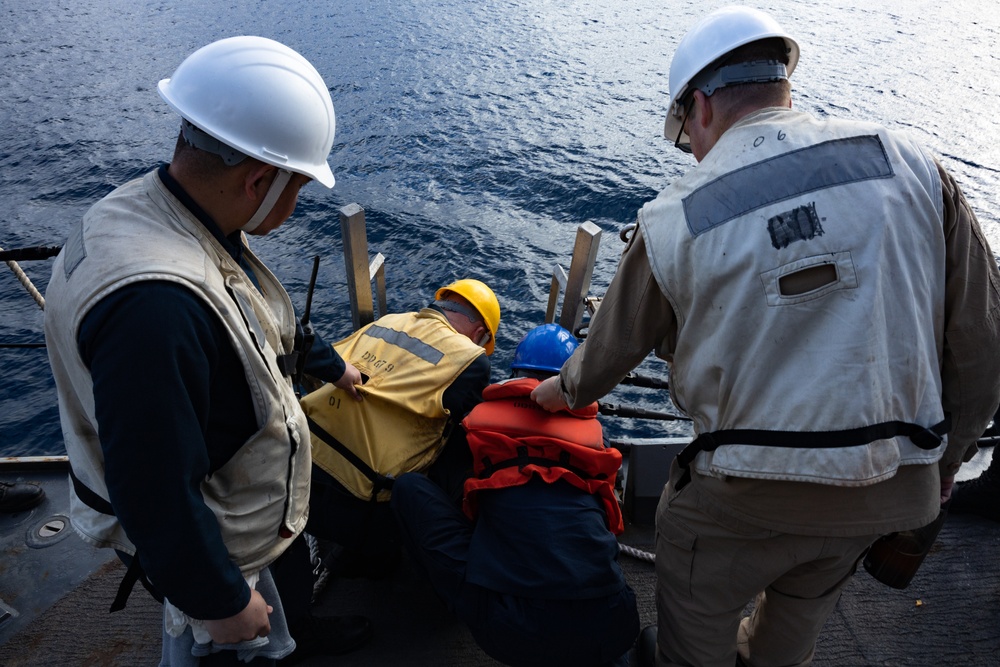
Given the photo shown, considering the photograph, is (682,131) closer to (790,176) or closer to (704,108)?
(704,108)

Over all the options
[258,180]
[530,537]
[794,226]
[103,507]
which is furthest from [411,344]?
[794,226]

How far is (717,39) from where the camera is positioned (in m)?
2.10

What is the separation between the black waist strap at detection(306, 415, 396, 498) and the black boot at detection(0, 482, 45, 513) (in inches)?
77.3

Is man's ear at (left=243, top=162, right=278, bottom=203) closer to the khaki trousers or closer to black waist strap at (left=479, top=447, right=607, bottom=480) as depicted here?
black waist strap at (left=479, top=447, right=607, bottom=480)

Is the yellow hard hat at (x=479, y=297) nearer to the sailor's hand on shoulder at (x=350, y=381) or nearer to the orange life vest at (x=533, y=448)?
the sailor's hand on shoulder at (x=350, y=381)

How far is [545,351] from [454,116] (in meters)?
13.0

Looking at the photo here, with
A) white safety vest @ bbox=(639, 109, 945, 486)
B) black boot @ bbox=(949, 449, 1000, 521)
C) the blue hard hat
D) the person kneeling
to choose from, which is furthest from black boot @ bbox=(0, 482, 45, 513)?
black boot @ bbox=(949, 449, 1000, 521)

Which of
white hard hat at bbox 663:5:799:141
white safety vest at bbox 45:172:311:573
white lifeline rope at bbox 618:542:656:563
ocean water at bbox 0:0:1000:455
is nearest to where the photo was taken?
white safety vest at bbox 45:172:311:573

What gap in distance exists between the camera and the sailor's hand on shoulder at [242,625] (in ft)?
5.42

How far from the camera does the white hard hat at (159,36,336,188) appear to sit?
5.74 ft

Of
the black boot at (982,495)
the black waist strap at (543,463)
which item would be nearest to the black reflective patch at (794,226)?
the black waist strap at (543,463)

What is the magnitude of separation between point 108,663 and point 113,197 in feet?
7.57

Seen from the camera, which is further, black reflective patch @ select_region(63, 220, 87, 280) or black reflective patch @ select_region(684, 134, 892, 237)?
black reflective patch @ select_region(684, 134, 892, 237)

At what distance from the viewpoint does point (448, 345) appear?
3.22m
